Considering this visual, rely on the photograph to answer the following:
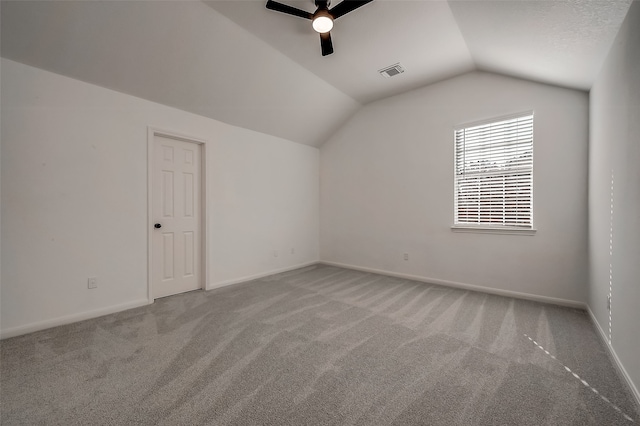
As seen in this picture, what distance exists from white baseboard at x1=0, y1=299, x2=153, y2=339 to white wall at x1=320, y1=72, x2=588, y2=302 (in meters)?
3.48

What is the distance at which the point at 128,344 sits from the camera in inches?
89.7

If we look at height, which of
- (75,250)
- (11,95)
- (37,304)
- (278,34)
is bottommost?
(37,304)

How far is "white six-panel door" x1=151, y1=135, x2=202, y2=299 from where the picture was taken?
11.3 feet

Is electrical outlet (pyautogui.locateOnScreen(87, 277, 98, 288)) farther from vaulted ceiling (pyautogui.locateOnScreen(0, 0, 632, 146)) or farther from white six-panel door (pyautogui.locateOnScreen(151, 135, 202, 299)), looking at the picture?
vaulted ceiling (pyautogui.locateOnScreen(0, 0, 632, 146))

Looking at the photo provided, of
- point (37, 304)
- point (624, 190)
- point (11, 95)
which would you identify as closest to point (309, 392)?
point (624, 190)

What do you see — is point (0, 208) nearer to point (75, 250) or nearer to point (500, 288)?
point (75, 250)

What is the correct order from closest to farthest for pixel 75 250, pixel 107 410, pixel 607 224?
pixel 107 410
pixel 607 224
pixel 75 250

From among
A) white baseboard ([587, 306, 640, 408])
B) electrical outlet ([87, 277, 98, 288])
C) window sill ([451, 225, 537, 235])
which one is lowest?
white baseboard ([587, 306, 640, 408])

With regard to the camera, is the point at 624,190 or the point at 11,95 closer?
the point at 624,190

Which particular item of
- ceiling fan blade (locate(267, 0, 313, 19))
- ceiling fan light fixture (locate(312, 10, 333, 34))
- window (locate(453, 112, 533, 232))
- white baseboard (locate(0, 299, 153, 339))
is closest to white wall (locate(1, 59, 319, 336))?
white baseboard (locate(0, 299, 153, 339))

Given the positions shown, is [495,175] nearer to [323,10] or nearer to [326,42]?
[326,42]

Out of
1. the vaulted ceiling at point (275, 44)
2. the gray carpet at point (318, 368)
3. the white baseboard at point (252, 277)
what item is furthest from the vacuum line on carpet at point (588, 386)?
the white baseboard at point (252, 277)

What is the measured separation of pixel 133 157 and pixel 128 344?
82.6 inches

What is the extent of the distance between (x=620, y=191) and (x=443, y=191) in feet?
6.92
